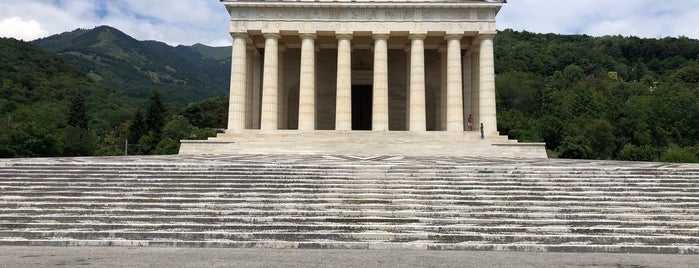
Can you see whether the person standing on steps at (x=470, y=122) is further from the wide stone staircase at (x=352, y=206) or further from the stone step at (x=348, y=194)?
the stone step at (x=348, y=194)

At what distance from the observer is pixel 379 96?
3678cm

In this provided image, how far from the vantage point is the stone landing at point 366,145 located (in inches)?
1252

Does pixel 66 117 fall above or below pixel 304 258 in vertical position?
above

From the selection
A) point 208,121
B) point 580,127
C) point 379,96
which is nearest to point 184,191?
point 379,96

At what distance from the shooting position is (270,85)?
36.9 metres

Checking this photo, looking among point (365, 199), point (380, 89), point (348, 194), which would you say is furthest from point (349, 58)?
point (365, 199)

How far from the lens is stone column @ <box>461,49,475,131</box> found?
136ft

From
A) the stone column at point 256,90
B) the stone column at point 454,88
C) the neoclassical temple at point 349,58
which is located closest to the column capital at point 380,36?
the neoclassical temple at point 349,58

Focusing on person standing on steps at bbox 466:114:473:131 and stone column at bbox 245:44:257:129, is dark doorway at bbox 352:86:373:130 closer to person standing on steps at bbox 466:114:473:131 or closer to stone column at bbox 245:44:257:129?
stone column at bbox 245:44:257:129

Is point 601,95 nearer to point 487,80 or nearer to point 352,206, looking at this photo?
point 487,80

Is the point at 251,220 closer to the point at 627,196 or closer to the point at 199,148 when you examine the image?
the point at 627,196

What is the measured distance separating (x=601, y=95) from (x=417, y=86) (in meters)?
74.3

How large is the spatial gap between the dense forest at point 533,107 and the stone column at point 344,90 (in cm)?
3751

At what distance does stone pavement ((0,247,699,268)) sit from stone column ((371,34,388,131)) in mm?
25183
